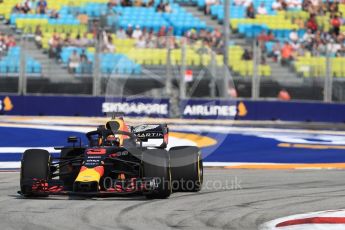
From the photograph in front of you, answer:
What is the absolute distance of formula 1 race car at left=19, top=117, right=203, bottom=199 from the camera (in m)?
11.1

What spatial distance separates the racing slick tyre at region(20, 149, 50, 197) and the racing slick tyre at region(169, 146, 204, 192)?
1.73 metres

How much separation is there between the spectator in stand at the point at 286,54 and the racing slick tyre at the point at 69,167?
18.1 meters

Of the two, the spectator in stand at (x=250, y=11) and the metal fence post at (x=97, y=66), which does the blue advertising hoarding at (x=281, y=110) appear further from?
the spectator in stand at (x=250, y=11)

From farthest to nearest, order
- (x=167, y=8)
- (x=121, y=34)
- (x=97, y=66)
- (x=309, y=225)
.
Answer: (x=167, y=8), (x=121, y=34), (x=97, y=66), (x=309, y=225)

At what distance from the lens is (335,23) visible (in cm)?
3562

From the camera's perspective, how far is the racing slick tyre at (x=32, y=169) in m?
11.2

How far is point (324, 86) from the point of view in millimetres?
28875

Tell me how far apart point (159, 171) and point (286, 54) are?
20.6 meters

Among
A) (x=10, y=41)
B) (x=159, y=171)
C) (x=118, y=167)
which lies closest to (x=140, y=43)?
(x=10, y=41)

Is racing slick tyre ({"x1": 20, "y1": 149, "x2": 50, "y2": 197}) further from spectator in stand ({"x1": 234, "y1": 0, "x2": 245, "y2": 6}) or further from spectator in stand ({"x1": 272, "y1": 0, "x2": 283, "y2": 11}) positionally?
spectator in stand ({"x1": 234, "y1": 0, "x2": 245, "y2": 6})

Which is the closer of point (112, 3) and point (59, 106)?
point (59, 106)

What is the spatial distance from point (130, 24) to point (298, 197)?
23360mm

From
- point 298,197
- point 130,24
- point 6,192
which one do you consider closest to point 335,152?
point 298,197

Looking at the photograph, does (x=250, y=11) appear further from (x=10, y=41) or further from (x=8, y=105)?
(x=8, y=105)
